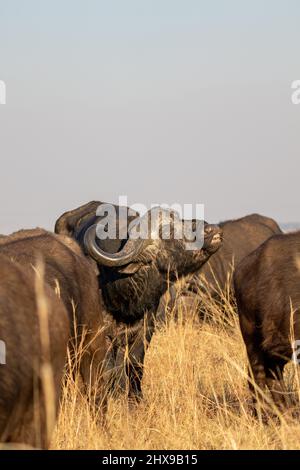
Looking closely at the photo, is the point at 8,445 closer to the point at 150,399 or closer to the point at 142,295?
the point at 150,399

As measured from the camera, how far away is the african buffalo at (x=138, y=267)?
1072 centimetres

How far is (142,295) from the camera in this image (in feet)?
35.2

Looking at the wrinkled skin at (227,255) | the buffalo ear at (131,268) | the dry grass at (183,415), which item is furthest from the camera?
the wrinkled skin at (227,255)

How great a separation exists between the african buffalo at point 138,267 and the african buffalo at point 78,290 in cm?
283

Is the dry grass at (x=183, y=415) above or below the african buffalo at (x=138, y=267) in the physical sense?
below

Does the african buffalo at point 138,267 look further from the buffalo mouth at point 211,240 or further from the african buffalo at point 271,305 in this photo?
the african buffalo at point 271,305

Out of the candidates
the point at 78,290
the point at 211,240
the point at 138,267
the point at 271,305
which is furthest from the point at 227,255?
the point at 78,290

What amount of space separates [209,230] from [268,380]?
10.0 ft

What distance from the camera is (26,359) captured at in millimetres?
4605

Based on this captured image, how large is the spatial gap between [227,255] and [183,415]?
9523 millimetres

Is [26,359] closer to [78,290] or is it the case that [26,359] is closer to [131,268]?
[78,290]

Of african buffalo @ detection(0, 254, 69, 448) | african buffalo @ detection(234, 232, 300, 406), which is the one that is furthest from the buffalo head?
african buffalo @ detection(0, 254, 69, 448)

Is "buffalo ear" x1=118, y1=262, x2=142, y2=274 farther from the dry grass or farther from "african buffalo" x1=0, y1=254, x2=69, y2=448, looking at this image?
"african buffalo" x1=0, y1=254, x2=69, y2=448

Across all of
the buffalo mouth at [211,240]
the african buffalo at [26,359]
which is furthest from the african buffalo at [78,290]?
the buffalo mouth at [211,240]
